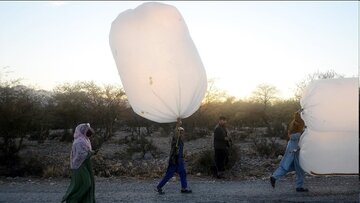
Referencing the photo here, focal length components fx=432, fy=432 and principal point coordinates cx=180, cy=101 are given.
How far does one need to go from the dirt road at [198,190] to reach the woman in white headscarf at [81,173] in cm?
107

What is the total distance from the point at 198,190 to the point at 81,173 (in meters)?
3.06

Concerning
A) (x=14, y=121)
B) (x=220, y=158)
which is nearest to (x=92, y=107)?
(x=14, y=121)

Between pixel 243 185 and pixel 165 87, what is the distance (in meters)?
4.62

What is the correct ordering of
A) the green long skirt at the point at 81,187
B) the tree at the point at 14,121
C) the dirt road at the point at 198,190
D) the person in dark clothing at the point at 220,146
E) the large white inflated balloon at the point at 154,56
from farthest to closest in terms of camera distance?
1. the tree at the point at 14,121
2. the person in dark clothing at the point at 220,146
3. the dirt road at the point at 198,190
4. the green long skirt at the point at 81,187
5. the large white inflated balloon at the point at 154,56

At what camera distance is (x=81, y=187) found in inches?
301

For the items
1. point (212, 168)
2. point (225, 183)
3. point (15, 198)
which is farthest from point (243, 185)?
point (15, 198)

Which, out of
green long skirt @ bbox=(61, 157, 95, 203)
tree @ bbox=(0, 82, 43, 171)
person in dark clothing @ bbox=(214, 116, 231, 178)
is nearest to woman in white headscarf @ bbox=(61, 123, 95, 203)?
green long skirt @ bbox=(61, 157, 95, 203)

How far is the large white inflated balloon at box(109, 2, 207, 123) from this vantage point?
6.76 m

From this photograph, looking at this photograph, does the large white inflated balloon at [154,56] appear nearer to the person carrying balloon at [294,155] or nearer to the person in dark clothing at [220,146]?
the person carrying balloon at [294,155]

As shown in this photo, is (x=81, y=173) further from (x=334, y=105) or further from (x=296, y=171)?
(x=334, y=105)

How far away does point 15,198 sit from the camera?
9250mm

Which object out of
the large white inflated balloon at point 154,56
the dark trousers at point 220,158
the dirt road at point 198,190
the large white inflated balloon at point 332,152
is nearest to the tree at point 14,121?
the dirt road at point 198,190

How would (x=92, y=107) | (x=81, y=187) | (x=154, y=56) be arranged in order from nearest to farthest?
(x=154, y=56) < (x=81, y=187) < (x=92, y=107)

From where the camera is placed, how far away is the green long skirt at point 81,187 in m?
7.62
